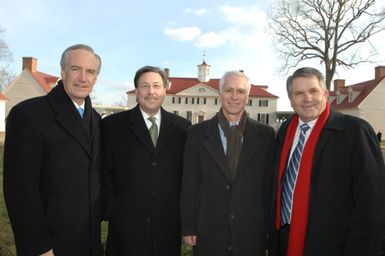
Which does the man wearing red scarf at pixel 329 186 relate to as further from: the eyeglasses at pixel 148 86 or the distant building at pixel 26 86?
the distant building at pixel 26 86

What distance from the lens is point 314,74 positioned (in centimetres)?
381

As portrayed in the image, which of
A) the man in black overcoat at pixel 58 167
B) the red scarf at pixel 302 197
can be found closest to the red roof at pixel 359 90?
the red scarf at pixel 302 197

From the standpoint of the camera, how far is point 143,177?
4152mm

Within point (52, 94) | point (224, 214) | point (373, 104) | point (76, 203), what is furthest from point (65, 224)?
point (373, 104)

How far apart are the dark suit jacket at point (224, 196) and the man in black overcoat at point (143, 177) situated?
283mm

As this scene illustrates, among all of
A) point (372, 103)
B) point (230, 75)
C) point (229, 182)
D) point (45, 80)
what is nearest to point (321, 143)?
point (229, 182)

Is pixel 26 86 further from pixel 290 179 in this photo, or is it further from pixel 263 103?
pixel 290 179

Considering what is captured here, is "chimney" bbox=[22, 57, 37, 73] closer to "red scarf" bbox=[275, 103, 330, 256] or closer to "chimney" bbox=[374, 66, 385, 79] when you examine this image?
"chimney" bbox=[374, 66, 385, 79]

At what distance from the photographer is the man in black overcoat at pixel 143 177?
4152 mm

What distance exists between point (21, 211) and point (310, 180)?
261 centimetres

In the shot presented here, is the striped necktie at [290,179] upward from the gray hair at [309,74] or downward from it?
downward

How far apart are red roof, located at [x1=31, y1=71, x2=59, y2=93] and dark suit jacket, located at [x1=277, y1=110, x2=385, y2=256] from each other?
53.6m

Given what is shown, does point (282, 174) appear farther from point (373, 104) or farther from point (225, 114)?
point (373, 104)

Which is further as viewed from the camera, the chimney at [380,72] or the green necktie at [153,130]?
the chimney at [380,72]
